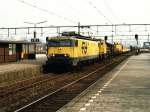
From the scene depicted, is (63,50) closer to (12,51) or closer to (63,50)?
(63,50)

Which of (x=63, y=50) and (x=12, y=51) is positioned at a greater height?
(x=63, y=50)

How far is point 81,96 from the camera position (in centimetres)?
1631

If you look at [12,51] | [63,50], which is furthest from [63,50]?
[12,51]

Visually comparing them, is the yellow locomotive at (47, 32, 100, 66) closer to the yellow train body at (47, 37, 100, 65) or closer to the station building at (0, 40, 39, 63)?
the yellow train body at (47, 37, 100, 65)

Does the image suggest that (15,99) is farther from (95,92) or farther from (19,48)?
(19,48)

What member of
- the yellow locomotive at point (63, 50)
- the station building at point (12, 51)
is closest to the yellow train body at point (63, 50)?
the yellow locomotive at point (63, 50)

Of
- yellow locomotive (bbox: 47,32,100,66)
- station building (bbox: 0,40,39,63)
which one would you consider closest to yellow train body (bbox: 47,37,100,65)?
yellow locomotive (bbox: 47,32,100,66)

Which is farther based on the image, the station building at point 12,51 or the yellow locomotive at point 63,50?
the station building at point 12,51

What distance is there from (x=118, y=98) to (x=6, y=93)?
5.84 metres

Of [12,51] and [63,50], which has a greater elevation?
[63,50]

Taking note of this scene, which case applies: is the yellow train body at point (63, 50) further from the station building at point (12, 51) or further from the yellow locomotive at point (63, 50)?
the station building at point (12, 51)

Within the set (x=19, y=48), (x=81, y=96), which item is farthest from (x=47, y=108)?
(x=19, y=48)

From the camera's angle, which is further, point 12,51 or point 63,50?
point 12,51

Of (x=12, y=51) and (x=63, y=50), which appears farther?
(x=12, y=51)
